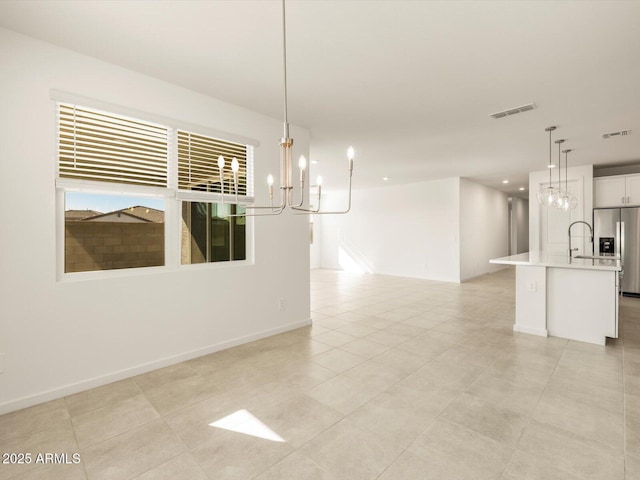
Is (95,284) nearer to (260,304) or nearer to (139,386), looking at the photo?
(139,386)

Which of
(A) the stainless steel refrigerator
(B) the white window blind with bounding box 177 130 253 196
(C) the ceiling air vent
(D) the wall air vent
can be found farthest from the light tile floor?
(A) the stainless steel refrigerator

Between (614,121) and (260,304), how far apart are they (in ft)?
16.5

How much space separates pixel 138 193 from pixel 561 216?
803 cm

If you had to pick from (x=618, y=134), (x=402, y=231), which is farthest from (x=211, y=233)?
(x=402, y=231)

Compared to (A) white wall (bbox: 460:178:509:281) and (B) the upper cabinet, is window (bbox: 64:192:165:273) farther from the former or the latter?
(B) the upper cabinet

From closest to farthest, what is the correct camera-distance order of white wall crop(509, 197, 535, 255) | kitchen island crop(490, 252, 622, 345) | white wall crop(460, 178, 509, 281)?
kitchen island crop(490, 252, 622, 345)
white wall crop(460, 178, 509, 281)
white wall crop(509, 197, 535, 255)

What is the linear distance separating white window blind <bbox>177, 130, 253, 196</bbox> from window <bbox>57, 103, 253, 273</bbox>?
1cm

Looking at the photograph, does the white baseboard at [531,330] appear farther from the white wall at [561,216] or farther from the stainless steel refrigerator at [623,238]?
the stainless steel refrigerator at [623,238]

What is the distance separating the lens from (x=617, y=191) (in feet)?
20.7

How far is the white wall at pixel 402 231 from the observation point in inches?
322

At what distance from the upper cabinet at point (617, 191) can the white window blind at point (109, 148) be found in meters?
7.97

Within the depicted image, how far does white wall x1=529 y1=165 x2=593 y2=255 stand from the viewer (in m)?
6.54

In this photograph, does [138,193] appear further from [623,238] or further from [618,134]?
[623,238]

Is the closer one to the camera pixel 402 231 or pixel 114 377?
pixel 114 377
